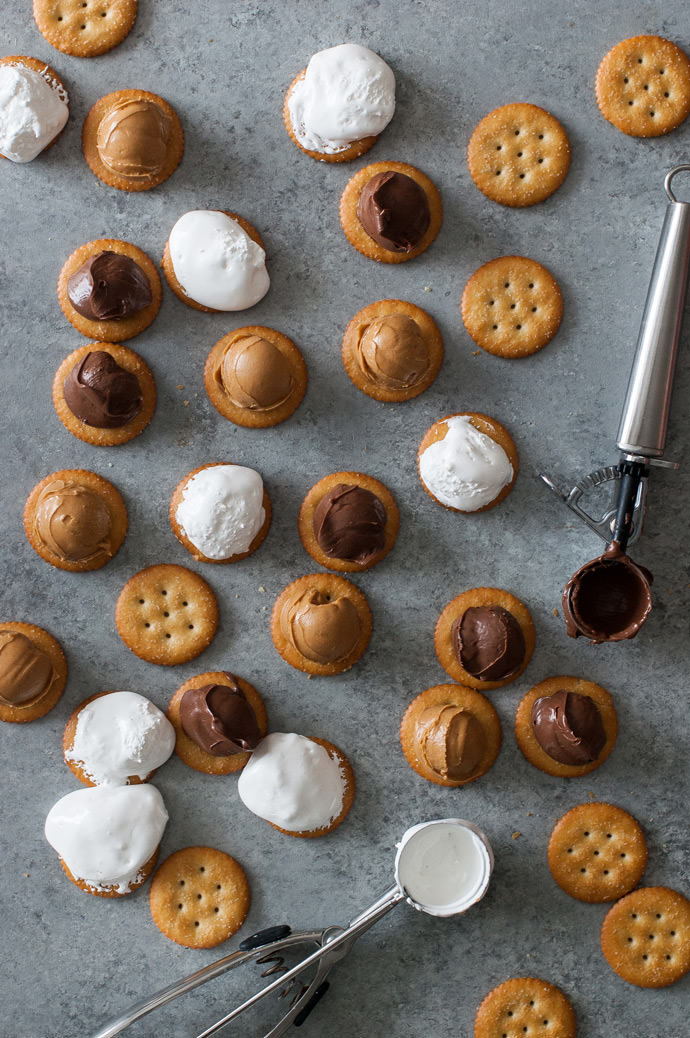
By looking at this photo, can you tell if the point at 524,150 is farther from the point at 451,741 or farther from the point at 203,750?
the point at 203,750

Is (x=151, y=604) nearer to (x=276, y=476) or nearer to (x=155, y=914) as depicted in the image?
(x=276, y=476)

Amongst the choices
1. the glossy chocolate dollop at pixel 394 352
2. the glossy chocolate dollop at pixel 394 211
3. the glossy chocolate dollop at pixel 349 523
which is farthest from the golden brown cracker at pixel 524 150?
the glossy chocolate dollop at pixel 349 523

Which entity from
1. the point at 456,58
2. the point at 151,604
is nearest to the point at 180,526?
the point at 151,604

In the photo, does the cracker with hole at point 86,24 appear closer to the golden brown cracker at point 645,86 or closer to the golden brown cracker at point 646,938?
the golden brown cracker at point 645,86

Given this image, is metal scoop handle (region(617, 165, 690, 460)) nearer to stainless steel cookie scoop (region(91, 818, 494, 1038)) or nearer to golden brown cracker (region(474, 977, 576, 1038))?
→ stainless steel cookie scoop (region(91, 818, 494, 1038))

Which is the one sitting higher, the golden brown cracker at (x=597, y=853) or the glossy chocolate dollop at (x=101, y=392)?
the glossy chocolate dollop at (x=101, y=392)

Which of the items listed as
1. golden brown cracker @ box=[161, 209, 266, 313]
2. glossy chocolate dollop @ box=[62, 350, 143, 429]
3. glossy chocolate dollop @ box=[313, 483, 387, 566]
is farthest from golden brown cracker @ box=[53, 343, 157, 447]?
glossy chocolate dollop @ box=[313, 483, 387, 566]
